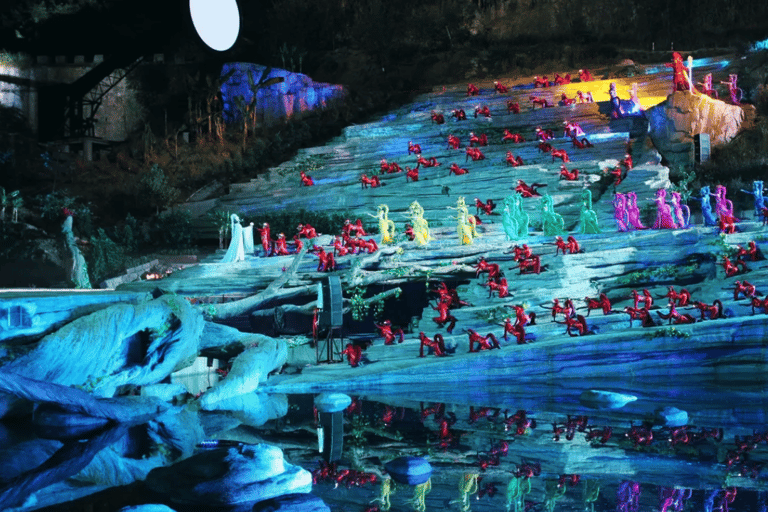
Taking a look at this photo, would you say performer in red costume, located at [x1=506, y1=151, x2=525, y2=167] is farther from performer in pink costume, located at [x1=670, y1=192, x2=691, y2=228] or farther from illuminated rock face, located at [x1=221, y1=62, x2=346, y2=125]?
illuminated rock face, located at [x1=221, y1=62, x2=346, y2=125]

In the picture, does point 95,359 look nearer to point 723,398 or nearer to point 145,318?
point 145,318

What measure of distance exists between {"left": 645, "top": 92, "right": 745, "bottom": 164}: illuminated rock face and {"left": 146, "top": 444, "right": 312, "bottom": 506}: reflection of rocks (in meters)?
12.3

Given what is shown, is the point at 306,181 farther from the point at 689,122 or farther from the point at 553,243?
the point at 689,122

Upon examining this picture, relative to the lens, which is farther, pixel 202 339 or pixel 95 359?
pixel 202 339

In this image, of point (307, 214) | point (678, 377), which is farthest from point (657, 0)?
point (678, 377)

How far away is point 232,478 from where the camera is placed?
5.49m

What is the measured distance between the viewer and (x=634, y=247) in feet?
40.1

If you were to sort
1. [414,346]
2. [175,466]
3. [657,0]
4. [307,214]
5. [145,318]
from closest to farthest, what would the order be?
[175,466] < [145,318] < [414,346] < [307,214] < [657,0]

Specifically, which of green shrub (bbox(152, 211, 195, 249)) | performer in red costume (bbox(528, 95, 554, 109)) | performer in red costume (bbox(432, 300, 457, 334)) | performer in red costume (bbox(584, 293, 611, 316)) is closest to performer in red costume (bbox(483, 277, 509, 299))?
performer in red costume (bbox(432, 300, 457, 334))

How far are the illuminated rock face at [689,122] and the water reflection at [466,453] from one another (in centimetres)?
772

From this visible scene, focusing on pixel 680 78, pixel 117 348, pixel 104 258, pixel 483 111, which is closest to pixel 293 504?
pixel 117 348

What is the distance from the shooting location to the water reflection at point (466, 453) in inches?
210

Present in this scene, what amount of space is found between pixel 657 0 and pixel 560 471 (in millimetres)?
19291

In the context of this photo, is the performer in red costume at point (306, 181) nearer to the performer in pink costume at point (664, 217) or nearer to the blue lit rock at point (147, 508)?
the performer in pink costume at point (664, 217)
